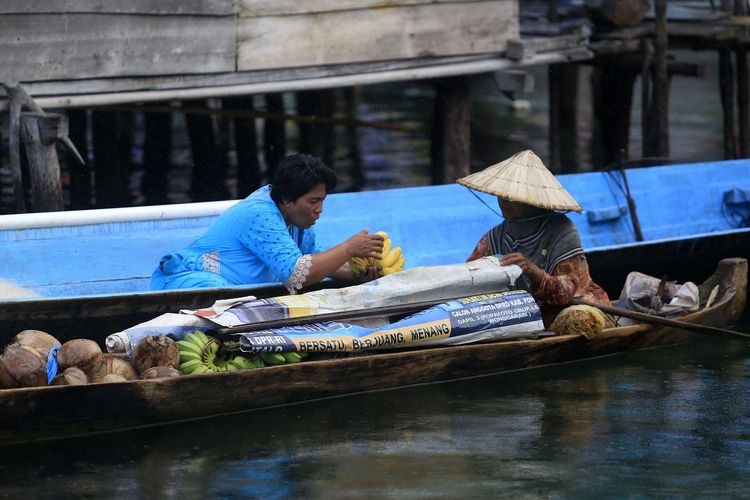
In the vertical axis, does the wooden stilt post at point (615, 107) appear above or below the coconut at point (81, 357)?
above

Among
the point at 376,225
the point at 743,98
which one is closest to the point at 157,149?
the point at 376,225

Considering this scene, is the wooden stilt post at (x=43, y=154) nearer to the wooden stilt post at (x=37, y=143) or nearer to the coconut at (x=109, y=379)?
the wooden stilt post at (x=37, y=143)

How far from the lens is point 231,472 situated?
16.2ft

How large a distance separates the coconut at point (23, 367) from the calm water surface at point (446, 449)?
0.89ft

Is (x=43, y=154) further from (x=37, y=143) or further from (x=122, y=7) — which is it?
(x=122, y=7)

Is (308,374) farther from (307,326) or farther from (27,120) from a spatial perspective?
(27,120)

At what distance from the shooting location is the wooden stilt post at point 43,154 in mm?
7445

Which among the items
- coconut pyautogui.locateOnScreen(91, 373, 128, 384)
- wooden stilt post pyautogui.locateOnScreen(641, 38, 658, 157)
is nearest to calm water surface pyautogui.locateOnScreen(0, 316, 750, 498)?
coconut pyautogui.locateOnScreen(91, 373, 128, 384)

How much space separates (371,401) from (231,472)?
1.05 metres

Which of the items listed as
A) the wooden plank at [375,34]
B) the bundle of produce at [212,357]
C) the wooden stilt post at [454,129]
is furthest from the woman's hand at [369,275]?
the wooden stilt post at [454,129]

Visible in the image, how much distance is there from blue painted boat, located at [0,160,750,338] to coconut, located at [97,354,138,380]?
0.52 m

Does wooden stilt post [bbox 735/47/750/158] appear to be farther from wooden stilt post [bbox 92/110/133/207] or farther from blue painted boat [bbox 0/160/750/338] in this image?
wooden stilt post [bbox 92/110/133/207]

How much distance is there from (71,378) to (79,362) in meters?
0.13

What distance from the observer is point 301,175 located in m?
5.65
